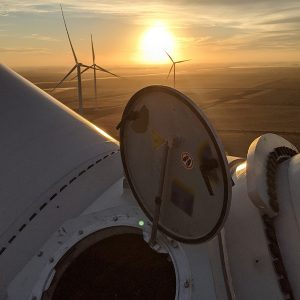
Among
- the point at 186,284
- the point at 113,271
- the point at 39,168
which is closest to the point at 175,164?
A: the point at 186,284

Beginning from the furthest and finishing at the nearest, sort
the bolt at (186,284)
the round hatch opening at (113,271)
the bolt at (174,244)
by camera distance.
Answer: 1. the round hatch opening at (113,271)
2. the bolt at (174,244)
3. the bolt at (186,284)

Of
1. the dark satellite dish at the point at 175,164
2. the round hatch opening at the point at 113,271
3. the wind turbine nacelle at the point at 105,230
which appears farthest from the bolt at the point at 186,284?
the round hatch opening at the point at 113,271

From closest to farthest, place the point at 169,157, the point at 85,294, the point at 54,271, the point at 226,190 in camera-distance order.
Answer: the point at 226,190, the point at 169,157, the point at 54,271, the point at 85,294

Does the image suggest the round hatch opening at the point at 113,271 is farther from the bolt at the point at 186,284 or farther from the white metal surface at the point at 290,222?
the white metal surface at the point at 290,222

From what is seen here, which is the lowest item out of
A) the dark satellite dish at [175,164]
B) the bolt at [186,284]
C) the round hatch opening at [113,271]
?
the bolt at [186,284]

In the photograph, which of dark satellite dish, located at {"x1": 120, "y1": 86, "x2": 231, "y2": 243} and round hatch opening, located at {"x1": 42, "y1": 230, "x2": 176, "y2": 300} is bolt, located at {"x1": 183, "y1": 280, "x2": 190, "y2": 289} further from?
round hatch opening, located at {"x1": 42, "y1": 230, "x2": 176, "y2": 300}

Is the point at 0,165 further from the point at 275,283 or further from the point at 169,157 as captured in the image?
the point at 275,283

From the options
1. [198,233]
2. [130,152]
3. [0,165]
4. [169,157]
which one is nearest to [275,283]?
[198,233]

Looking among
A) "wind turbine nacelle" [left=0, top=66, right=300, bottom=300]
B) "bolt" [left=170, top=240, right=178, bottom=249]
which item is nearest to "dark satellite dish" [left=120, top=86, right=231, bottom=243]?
Answer: "bolt" [left=170, top=240, right=178, bottom=249]
